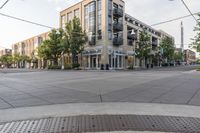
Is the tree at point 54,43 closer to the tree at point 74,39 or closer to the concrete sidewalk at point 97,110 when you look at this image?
the tree at point 74,39

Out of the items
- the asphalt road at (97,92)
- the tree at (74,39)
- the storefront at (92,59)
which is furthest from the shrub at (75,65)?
the asphalt road at (97,92)

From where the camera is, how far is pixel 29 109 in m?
6.77

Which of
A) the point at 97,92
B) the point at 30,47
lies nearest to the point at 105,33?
the point at 97,92

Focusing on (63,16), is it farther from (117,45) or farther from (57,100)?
(57,100)

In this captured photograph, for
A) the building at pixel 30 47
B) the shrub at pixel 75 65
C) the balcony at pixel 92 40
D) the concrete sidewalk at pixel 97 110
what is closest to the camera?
the concrete sidewalk at pixel 97 110

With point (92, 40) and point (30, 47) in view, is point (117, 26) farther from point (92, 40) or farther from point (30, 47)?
point (30, 47)

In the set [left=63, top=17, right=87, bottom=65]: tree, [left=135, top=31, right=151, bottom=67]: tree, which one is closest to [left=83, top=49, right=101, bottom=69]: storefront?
[left=63, top=17, right=87, bottom=65]: tree

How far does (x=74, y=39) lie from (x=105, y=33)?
21.5 feet

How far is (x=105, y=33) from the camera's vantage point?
4225 cm

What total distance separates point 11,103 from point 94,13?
3959 centimetres

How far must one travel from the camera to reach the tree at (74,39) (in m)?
42.6

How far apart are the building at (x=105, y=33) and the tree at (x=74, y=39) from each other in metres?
2.58

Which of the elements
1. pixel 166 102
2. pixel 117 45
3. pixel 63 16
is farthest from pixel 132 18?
pixel 166 102

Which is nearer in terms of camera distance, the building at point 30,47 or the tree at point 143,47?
the tree at point 143,47
